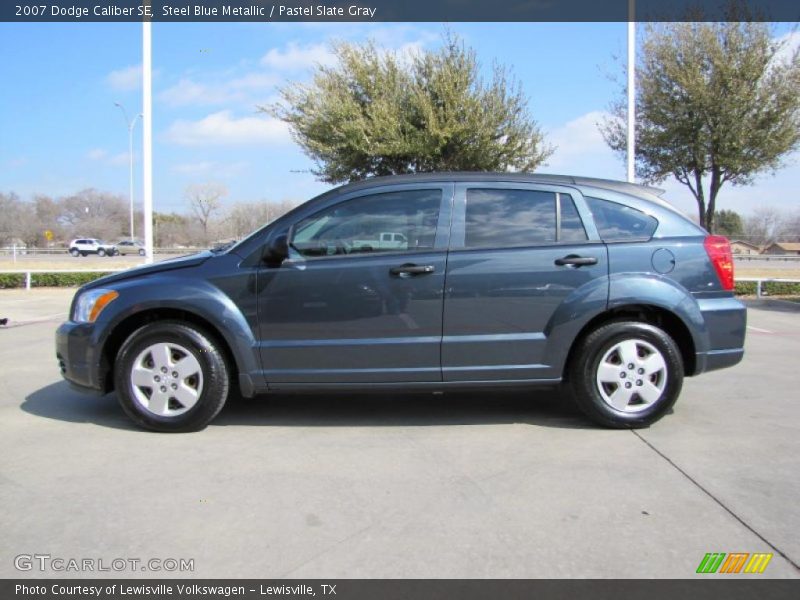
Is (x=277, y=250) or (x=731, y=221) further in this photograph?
(x=731, y=221)

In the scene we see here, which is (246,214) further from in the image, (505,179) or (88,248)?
(505,179)

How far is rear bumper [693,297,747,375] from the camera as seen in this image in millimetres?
4336

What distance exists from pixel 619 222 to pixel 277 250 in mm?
2468

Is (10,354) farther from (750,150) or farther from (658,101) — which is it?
(750,150)

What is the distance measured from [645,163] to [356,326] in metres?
14.5

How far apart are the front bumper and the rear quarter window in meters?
3.72

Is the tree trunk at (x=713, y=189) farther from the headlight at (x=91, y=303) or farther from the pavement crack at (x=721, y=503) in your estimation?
the headlight at (x=91, y=303)

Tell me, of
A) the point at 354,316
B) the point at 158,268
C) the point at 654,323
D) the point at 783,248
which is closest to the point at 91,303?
the point at 158,268

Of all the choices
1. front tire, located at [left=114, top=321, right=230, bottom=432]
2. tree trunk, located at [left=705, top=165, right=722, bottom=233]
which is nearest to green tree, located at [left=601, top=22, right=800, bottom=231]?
tree trunk, located at [left=705, top=165, right=722, bottom=233]

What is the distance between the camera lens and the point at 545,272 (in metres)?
4.25

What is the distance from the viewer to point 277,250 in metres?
4.20

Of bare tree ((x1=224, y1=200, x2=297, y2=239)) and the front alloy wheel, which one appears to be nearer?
the front alloy wheel

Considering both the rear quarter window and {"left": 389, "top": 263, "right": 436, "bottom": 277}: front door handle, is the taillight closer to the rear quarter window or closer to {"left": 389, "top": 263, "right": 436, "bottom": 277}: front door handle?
the rear quarter window
